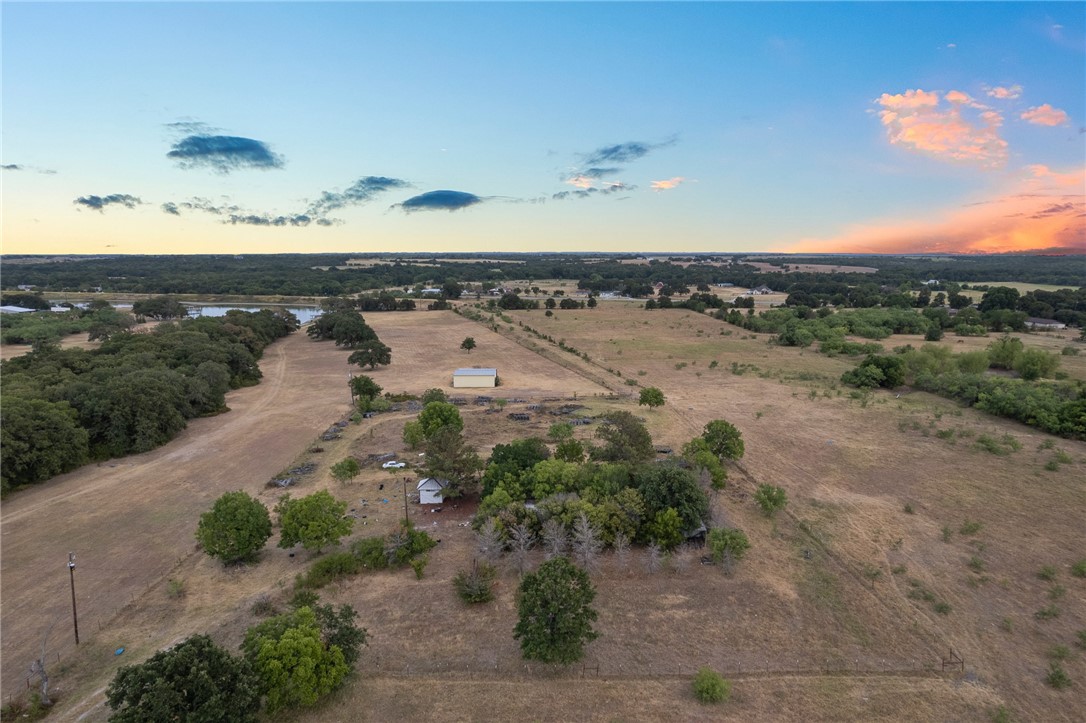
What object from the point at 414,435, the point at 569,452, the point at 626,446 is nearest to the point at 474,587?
the point at 569,452

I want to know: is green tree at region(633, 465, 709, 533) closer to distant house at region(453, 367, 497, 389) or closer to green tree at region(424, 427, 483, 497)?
green tree at region(424, 427, 483, 497)

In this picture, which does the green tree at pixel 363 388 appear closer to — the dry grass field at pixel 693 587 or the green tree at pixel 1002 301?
the dry grass field at pixel 693 587

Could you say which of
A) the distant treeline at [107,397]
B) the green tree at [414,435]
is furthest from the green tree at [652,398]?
the distant treeline at [107,397]

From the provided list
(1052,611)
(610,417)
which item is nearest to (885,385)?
(610,417)

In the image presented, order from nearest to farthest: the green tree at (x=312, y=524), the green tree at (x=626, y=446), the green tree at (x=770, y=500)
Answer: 1. the green tree at (x=312, y=524)
2. the green tree at (x=770, y=500)
3. the green tree at (x=626, y=446)

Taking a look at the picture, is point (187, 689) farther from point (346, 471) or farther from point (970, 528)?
point (970, 528)

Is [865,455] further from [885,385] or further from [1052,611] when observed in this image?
[885,385]
